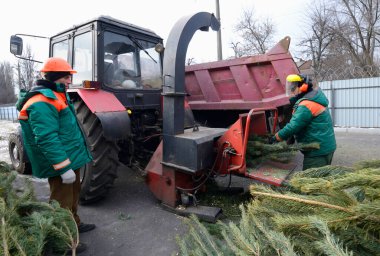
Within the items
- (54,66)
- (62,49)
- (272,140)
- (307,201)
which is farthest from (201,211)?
(62,49)

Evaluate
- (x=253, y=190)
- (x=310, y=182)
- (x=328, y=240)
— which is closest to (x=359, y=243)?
(x=328, y=240)

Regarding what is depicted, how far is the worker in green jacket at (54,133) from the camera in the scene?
2496 mm

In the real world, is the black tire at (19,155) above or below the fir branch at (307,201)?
below

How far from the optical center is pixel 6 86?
49.7m

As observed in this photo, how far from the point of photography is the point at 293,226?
145 centimetres

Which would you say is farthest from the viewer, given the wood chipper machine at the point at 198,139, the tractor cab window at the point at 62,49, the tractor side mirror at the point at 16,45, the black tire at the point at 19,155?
the black tire at the point at 19,155

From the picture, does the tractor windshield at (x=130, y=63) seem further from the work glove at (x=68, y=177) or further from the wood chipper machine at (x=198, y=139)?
the work glove at (x=68, y=177)

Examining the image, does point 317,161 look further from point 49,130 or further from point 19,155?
point 19,155

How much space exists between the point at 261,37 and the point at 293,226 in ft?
84.3

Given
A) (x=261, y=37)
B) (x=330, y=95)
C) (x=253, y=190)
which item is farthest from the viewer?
(x=261, y=37)

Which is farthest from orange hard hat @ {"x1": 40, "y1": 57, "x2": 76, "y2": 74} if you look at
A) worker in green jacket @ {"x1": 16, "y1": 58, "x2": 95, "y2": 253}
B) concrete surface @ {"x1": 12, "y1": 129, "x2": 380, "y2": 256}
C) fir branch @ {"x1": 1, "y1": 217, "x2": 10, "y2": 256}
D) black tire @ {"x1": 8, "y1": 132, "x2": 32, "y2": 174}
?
black tire @ {"x1": 8, "y1": 132, "x2": 32, "y2": 174}

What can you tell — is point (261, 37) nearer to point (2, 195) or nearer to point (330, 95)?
point (330, 95)

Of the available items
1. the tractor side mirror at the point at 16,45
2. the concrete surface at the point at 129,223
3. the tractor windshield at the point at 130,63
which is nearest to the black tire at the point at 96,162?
the concrete surface at the point at 129,223

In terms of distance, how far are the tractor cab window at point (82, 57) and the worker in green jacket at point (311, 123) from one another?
2.72m
